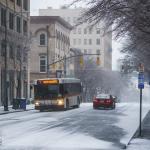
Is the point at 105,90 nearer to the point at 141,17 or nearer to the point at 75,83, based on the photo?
the point at 75,83

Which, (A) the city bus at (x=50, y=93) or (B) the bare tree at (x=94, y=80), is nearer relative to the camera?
(A) the city bus at (x=50, y=93)

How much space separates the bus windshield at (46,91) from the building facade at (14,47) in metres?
8.22

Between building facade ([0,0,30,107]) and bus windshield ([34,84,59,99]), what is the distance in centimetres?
822

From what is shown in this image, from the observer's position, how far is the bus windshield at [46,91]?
49.2 meters

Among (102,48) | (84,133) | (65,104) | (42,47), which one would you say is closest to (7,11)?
(65,104)

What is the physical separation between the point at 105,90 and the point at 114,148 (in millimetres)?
114054

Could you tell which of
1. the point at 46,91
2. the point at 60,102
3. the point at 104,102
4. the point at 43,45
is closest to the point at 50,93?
the point at 46,91

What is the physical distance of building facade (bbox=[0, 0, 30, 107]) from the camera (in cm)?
6231

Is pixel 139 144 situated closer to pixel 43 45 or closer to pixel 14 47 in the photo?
pixel 14 47

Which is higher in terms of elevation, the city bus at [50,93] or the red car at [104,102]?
the city bus at [50,93]

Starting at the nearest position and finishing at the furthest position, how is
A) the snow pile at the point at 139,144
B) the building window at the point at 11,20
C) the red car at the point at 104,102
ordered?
the snow pile at the point at 139,144 → the red car at the point at 104,102 → the building window at the point at 11,20

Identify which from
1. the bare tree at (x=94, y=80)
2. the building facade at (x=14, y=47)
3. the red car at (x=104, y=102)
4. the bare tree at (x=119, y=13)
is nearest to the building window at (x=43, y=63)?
the bare tree at (x=94, y=80)

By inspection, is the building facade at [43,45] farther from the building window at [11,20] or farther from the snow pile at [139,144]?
the snow pile at [139,144]

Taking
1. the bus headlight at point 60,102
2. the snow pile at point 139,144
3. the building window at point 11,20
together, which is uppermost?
the building window at point 11,20
